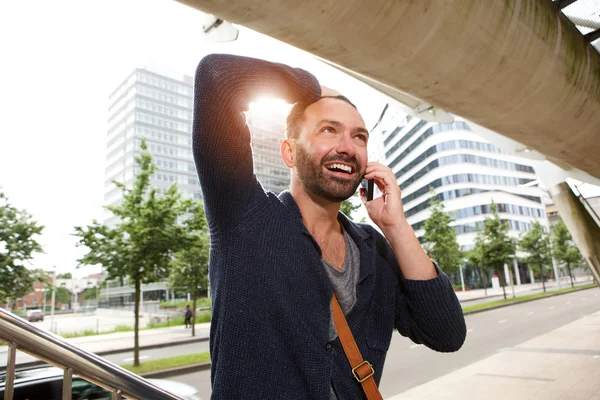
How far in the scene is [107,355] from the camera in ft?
49.5

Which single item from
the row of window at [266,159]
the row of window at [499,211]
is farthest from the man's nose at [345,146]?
the row of window at [266,159]

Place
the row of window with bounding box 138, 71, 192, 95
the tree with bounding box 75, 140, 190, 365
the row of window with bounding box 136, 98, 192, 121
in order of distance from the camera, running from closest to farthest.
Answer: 1. the tree with bounding box 75, 140, 190, 365
2. the row of window with bounding box 136, 98, 192, 121
3. the row of window with bounding box 138, 71, 192, 95

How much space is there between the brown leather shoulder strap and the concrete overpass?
7.54ft

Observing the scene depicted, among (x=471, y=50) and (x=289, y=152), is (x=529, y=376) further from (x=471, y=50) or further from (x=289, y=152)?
(x=289, y=152)

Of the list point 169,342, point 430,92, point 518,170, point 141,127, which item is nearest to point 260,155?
point 141,127

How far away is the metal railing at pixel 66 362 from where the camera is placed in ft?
4.58

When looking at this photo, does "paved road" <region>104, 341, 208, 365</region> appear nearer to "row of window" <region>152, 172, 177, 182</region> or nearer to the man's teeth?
the man's teeth

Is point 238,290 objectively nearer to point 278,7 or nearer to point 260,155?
point 278,7

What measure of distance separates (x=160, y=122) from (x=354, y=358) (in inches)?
3850

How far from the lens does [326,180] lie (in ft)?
5.44

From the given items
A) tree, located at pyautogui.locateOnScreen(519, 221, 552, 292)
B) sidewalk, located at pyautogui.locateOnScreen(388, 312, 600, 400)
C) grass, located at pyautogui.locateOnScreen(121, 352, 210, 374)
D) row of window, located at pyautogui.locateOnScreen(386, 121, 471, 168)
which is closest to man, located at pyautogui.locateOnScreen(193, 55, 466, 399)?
sidewalk, located at pyautogui.locateOnScreen(388, 312, 600, 400)

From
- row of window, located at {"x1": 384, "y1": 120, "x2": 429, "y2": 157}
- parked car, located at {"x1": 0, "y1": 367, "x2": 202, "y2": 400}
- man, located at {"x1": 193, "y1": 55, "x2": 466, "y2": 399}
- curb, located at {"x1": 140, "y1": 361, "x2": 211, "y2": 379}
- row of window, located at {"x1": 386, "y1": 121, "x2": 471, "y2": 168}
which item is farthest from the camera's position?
row of window, located at {"x1": 384, "y1": 120, "x2": 429, "y2": 157}

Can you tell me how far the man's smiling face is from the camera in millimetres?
1660

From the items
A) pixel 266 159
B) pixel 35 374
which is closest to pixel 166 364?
pixel 35 374
